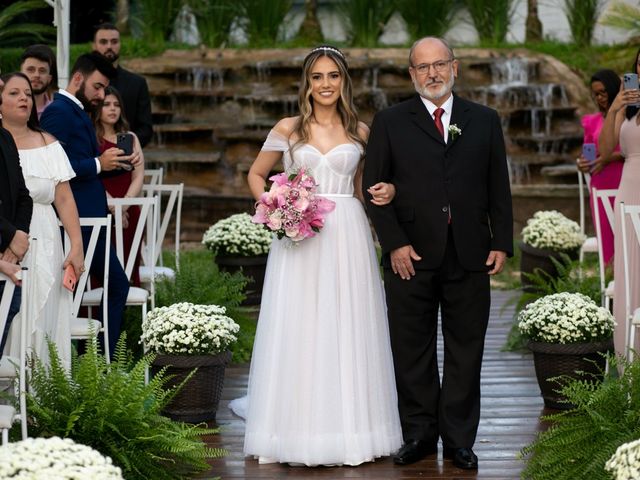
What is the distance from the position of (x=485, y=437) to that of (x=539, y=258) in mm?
4843

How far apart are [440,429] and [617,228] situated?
6.69 ft

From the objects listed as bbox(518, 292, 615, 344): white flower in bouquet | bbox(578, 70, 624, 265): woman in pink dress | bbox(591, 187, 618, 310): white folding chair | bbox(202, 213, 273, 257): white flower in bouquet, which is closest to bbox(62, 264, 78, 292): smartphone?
bbox(518, 292, 615, 344): white flower in bouquet

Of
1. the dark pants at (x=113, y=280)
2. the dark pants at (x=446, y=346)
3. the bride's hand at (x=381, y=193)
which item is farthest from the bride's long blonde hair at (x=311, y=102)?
the dark pants at (x=113, y=280)

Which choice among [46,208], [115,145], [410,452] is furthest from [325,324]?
[115,145]

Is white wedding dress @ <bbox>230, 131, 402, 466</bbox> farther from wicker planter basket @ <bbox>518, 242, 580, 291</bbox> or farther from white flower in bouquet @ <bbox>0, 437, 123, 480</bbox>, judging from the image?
wicker planter basket @ <bbox>518, 242, 580, 291</bbox>

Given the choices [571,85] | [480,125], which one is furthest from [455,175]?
[571,85]

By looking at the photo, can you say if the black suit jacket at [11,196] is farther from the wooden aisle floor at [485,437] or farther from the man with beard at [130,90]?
the man with beard at [130,90]

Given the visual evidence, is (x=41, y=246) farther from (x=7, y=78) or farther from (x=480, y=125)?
(x=480, y=125)

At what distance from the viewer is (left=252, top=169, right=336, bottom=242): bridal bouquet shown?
603 cm

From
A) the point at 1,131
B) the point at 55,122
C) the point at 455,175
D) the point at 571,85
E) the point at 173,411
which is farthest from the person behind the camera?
the point at 571,85

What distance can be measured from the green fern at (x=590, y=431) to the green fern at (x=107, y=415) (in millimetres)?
1417

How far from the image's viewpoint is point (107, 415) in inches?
215

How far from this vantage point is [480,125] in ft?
19.6

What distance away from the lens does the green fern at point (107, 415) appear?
17.8 feet
